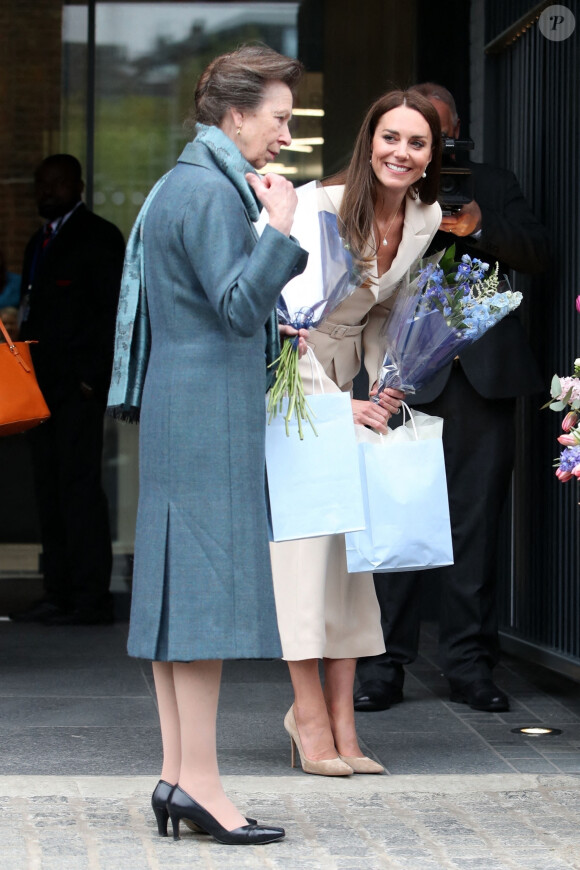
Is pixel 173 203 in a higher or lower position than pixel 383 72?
lower

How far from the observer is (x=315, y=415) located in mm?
3682

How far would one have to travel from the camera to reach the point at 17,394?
5.50m

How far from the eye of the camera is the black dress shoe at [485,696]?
5160mm

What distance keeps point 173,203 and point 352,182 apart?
1.07 metres

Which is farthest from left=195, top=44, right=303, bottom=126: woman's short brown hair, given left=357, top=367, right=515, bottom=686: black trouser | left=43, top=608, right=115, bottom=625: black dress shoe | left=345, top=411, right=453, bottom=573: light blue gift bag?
left=43, top=608, right=115, bottom=625: black dress shoe

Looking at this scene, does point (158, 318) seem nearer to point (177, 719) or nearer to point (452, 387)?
point (177, 719)

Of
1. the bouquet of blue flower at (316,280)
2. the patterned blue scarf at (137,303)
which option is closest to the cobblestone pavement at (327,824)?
the patterned blue scarf at (137,303)

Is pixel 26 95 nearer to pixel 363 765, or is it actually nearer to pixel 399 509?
pixel 399 509

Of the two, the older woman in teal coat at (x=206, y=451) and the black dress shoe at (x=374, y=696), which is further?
the black dress shoe at (x=374, y=696)

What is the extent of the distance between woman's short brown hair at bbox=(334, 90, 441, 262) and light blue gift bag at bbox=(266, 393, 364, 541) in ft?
2.36

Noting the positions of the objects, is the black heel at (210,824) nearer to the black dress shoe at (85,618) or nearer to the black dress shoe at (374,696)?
the black dress shoe at (374,696)

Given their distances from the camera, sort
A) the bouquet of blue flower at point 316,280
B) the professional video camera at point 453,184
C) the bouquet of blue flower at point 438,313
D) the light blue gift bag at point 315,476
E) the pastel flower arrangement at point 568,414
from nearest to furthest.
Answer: the pastel flower arrangement at point 568,414 < the light blue gift bag at point 315,476 < the bouquet of blue flower at point 316,280 < the bouquet of blue flower at point 438,313 < the professional video camera at point 453,184

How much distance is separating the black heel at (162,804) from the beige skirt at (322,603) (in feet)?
2.50

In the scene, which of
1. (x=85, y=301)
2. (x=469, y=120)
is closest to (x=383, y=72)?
(x=469, y=120)
